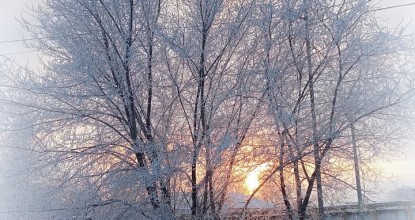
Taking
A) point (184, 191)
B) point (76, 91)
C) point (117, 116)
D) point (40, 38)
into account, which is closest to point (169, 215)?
point (184, 191)

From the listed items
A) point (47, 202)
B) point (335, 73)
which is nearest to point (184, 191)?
point (47, 202)

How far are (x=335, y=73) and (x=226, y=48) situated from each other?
202 cm

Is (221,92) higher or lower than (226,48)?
lower

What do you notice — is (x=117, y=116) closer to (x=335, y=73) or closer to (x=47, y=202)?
(x=47, y=202)

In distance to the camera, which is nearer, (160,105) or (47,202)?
(47,202)

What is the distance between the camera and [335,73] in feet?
31.0

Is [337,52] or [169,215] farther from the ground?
[337,52]

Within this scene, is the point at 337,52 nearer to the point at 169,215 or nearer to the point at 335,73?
the point at 335,73

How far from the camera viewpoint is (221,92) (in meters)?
8.85

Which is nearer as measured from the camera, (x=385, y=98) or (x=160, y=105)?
(x=385, y=98)

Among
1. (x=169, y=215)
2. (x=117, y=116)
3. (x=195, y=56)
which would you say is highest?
(x=195, y=56)

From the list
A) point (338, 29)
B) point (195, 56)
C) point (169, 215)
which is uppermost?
point (338, 29)

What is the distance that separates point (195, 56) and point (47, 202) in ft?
11.0

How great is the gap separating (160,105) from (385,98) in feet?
12.4
